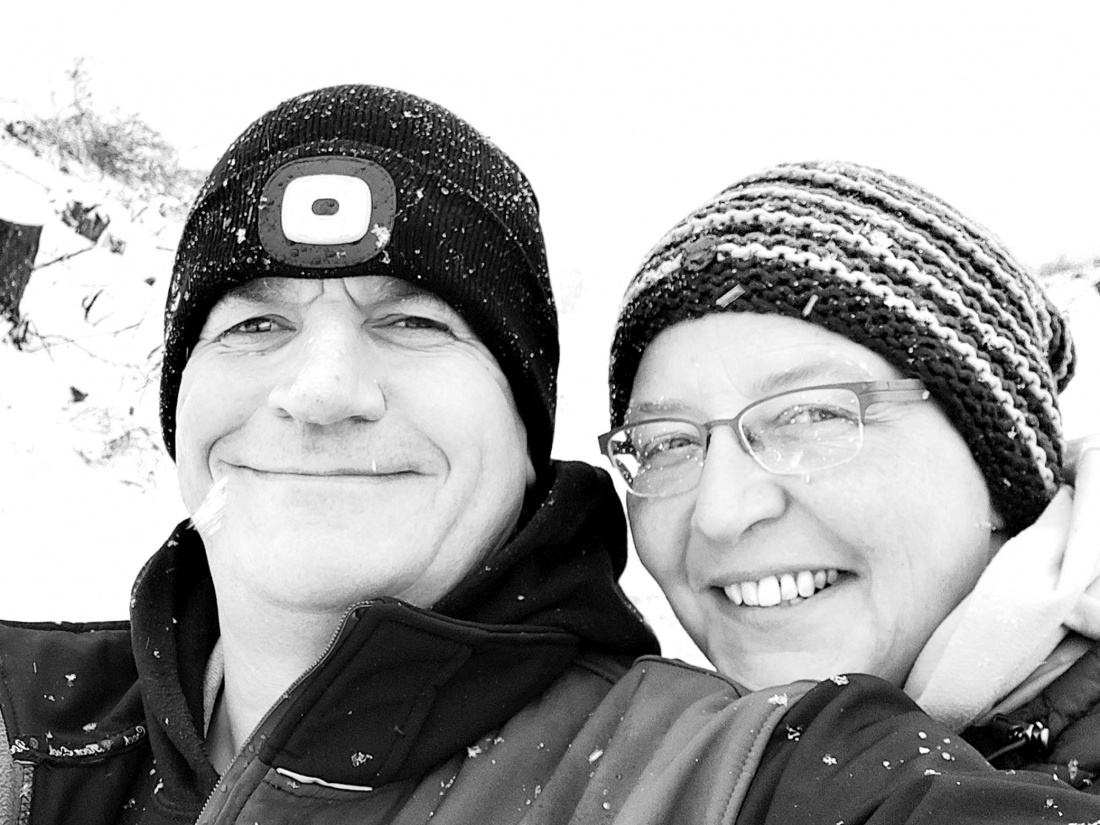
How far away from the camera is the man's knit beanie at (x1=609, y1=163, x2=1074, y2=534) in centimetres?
183

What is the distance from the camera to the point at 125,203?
566cm

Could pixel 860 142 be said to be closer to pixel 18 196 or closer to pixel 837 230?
pixel 18 196

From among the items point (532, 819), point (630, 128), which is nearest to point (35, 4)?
point (630, 128)

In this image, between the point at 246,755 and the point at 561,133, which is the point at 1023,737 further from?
the point at 561,133

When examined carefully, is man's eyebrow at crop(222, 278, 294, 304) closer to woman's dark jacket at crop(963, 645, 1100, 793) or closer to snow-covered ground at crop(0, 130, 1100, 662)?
woman's dark jacket at crop(963, 645, 1100, 793)

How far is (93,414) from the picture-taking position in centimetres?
465

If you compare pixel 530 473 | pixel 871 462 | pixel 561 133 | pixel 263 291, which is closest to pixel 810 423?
pixel 871 462

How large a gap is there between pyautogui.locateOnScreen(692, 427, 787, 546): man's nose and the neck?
0.66m

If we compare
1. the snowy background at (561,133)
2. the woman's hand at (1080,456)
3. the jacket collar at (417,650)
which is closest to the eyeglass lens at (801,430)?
the jacket collar at (417,650)

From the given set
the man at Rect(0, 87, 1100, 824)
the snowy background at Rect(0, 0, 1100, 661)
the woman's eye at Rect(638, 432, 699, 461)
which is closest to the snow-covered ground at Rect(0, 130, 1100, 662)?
the snowy background at Rect(0, 0, 1100, 661)

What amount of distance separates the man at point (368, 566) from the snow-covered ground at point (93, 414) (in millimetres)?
1812

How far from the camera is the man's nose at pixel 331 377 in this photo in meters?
1.61

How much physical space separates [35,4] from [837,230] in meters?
6.18

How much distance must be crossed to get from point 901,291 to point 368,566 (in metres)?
1.05
